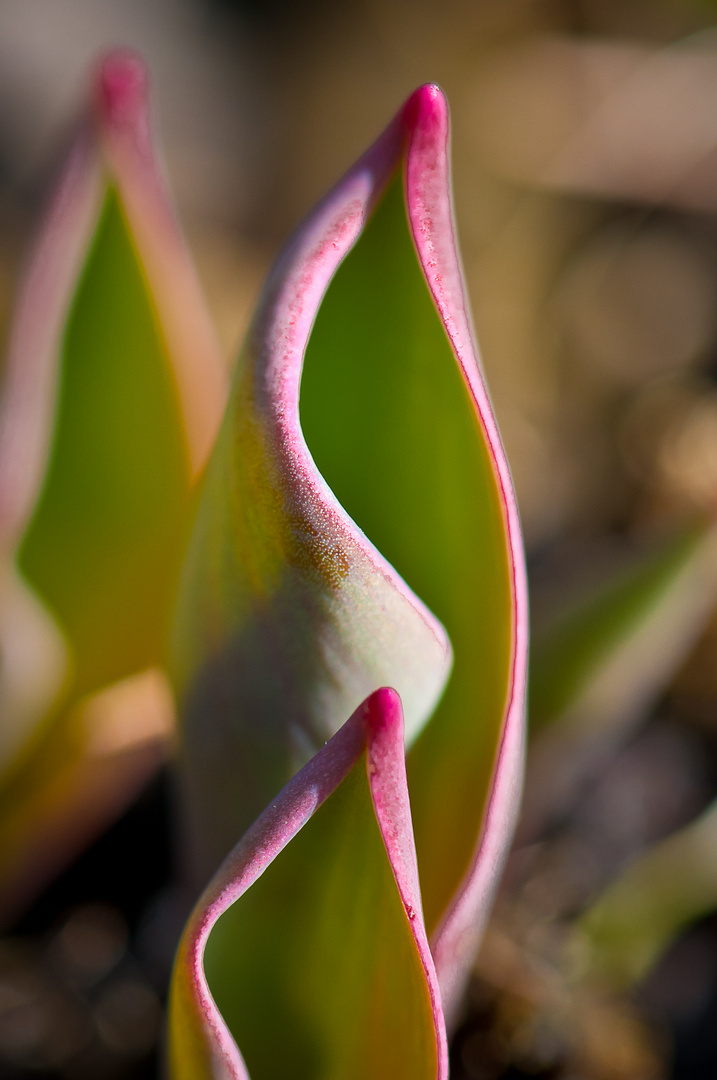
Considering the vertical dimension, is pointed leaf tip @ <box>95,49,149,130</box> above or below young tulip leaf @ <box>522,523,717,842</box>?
above

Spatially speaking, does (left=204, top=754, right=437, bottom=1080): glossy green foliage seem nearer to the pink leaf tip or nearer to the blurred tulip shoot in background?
the blurred tulip shoot in background

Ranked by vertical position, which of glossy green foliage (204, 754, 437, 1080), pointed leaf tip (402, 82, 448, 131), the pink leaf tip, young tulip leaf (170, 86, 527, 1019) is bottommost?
glossy green foliage (204, 754, 437, 1080)

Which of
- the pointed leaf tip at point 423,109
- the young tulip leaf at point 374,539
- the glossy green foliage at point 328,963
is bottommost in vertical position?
the glossy green foliage at point 328,963

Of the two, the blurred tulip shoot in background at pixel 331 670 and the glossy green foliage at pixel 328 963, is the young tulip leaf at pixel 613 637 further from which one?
the glossy green foliage at pixel 328 963

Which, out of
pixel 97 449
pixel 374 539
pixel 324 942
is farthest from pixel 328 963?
pixel 97 449

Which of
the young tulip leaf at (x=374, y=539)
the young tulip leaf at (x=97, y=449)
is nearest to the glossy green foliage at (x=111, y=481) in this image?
the young tulip leaf at (x=97, y=449)

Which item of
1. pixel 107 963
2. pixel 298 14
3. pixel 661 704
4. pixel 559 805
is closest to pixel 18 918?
pixel 107 963

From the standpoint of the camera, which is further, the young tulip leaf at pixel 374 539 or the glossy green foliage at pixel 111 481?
the glossy green foliage at pixel 111 481

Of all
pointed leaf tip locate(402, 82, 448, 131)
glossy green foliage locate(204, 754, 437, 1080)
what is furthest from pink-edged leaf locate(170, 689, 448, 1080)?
pointed leaf tip locate(402, 82, 448, 131)
